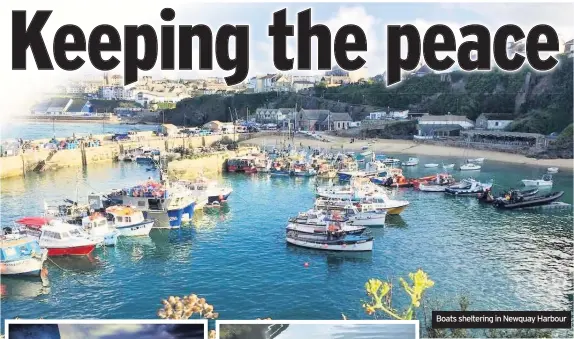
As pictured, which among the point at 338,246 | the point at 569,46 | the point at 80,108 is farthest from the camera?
the point at 80,108

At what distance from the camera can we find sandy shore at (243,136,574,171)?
52.2ft

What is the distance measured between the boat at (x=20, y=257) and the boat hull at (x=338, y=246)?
10.7 ft

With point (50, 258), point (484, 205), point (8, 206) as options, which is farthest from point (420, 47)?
point (8, 206)

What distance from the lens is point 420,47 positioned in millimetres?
6047

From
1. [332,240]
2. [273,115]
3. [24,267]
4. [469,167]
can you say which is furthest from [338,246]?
[273,115]

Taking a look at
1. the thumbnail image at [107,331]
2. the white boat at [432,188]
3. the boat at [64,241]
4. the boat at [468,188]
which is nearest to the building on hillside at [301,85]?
the white boat at [432,188]

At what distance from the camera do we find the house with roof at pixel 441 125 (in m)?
19.1

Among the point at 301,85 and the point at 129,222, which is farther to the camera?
the point at 301,85

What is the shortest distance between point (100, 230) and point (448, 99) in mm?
14949

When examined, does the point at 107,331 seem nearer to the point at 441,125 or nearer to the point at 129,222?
the point at 129,222

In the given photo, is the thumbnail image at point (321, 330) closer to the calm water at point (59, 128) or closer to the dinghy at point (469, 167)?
the dinghy at point (469, 167)

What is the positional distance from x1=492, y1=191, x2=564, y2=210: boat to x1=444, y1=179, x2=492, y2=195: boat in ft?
3.36

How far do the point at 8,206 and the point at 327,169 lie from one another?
7.39 m

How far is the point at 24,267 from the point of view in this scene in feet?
21.5
